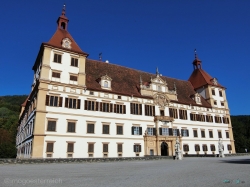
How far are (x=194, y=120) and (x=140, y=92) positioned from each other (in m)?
13.3

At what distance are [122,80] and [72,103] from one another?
1196 centimetres

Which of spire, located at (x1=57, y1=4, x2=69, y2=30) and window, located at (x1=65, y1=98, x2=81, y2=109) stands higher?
spire, located at (x1=57, y1=4, x2=69, y2=30)

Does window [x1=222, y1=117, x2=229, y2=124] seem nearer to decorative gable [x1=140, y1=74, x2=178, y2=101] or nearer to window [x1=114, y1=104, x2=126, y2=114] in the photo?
decorative gable [x1=140, y1=74, x2=178, y2=101]

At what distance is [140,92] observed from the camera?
1527 inches

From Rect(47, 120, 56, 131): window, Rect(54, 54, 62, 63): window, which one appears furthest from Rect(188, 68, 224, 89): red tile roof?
Rect(47, 120, 56, 131): window

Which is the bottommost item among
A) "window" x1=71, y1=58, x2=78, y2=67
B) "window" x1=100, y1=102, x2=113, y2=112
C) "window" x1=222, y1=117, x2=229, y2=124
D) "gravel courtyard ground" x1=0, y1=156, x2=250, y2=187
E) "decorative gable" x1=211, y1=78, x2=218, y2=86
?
"gravel courtyard ground" x1=0, y1=156, x2=250, y2=187

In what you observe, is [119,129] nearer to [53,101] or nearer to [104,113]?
[104,113]

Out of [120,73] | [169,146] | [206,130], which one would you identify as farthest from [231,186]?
[206,130]

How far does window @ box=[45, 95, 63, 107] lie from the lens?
2966cm

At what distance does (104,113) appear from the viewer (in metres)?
33.5

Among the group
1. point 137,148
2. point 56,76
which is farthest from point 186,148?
point 56,76

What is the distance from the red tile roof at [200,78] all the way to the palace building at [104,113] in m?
4.59

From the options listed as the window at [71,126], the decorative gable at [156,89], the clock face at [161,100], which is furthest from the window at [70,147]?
the clock face at [161,100]

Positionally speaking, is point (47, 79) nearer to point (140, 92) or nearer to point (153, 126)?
point (140, 92)
